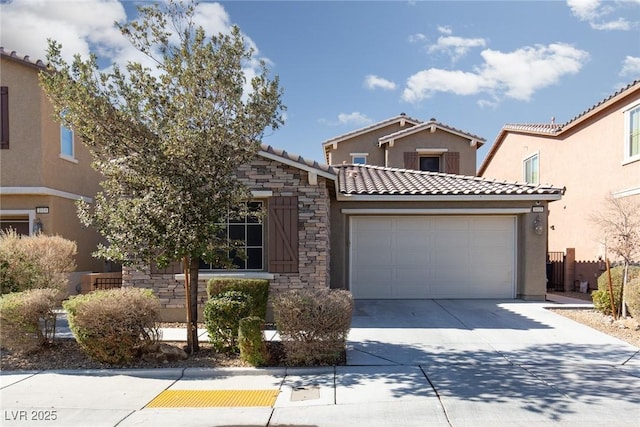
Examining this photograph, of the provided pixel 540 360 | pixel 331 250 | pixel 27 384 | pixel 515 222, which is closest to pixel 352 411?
pixel 540 360

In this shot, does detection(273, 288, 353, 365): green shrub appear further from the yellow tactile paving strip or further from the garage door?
the garage door

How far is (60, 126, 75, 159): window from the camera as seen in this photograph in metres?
12.8

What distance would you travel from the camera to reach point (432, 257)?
11.9 metres

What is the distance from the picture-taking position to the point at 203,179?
637 cm

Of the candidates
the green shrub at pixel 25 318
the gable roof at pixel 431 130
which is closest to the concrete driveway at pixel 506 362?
the green shrub at pixel 25 318

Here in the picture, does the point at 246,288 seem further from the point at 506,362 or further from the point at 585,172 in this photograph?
the point at 585,172

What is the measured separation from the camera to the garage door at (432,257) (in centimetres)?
1180

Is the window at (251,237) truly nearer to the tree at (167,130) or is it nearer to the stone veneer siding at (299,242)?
the stone veneer siding at (299,242)

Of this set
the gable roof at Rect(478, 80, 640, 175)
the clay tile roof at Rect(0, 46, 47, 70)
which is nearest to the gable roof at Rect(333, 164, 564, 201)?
the gable roof at Rect(478, 80, 640, 175)

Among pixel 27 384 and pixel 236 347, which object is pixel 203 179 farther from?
pixel 27 384

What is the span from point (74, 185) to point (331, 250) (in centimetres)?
834

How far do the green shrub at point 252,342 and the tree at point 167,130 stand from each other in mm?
1256

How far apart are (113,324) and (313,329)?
115 inches

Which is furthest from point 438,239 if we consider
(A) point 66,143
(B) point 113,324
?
(A) point 66,143
